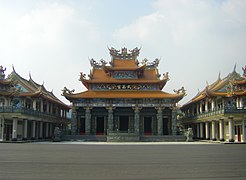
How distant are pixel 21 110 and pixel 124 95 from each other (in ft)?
53.3

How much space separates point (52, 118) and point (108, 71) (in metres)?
13.1

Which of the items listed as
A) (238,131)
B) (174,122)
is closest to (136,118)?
(174,122)

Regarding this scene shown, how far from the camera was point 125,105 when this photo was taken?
48500 mm

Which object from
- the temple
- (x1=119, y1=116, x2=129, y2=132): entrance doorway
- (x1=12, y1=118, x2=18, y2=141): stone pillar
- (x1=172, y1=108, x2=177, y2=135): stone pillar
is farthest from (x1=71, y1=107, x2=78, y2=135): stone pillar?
(x1=172, y1=108, x2=177, y2=135): stone pillar

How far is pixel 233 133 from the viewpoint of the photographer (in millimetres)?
39125

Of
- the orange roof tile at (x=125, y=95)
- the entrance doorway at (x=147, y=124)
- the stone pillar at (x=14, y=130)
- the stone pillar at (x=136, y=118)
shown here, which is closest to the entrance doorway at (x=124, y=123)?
the stone pillar at (x=136, y=118)

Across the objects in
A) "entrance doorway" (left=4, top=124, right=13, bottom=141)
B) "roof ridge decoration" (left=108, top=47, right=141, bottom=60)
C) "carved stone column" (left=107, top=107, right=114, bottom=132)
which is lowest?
"entrance doorway" (left=4, top=124, right=13, bottom=141)

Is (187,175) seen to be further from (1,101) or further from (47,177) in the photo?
(1,101)

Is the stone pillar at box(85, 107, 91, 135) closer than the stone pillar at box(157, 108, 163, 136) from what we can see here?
No

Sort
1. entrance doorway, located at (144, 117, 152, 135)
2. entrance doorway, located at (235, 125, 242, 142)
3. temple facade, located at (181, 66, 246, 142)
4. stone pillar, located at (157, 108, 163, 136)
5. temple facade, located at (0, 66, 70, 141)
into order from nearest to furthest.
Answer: temple facade, located at (181, 66, 246, 142) → temple facade, located at (0, 66, 70, 141) → entrance doorway, located at (235, 125, 242, 142) → stone pillar, located at (157, 108, 163, 136) → entrance doorway, located at (144, 117, 152, 135)

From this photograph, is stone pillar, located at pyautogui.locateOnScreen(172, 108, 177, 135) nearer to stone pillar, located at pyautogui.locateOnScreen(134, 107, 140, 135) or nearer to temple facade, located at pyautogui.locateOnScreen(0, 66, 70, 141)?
stone pillar, located at pyautogui.locateOnScreen(134, 107, 140, 135)

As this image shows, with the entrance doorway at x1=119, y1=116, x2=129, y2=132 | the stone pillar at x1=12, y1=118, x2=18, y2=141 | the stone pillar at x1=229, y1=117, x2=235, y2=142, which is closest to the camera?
the stone pillar at x1=229, y1=117, x2=235, y2=142

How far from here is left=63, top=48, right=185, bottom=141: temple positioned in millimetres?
48062

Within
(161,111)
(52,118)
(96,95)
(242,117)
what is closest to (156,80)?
(161,111)
